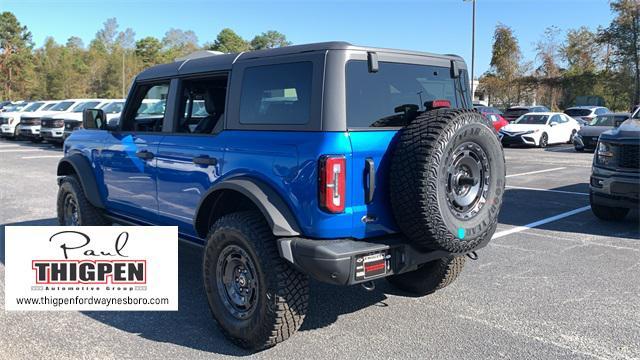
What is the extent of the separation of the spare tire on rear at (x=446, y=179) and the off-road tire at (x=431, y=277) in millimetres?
781

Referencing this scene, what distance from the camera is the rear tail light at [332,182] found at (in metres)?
3.15

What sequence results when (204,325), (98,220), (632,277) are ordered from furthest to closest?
(98,220) → (632,277) → (204,325)

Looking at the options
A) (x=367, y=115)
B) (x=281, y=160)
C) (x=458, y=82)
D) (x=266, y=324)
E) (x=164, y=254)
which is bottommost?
(x=266, y=324)

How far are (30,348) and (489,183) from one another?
3.24 meters

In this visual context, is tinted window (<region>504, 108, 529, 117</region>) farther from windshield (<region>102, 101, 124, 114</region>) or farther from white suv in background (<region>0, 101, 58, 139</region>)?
white suv in background (<region>0, 101, 58, 139</region>)

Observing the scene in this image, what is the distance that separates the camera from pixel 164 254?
3953mm

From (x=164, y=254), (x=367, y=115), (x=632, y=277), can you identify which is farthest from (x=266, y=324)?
(x=632, y=277)

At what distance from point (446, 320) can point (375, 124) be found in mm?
1610

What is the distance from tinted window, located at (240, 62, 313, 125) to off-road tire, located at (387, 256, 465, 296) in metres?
1.82

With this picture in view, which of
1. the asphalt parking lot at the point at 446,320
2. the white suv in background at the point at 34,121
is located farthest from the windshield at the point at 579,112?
the asphalt parking lot at the point at 446,320

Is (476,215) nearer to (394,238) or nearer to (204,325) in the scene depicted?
(394,238)

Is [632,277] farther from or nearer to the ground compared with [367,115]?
nearer to the ground

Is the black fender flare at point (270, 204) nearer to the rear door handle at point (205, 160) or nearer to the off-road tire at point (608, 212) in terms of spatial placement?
the rear door handle at point (205, 160)

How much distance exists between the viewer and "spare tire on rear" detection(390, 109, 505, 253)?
3.26 metres
